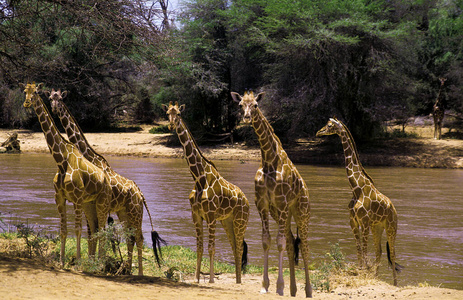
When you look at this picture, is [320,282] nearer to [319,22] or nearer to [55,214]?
[55,214]

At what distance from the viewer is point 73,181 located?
25.4 feet

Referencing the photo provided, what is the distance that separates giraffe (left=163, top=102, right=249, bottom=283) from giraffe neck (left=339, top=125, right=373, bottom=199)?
1974 millimetres

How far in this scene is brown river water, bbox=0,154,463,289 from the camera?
10987 mm

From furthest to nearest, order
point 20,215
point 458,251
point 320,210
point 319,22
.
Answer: point 319,22 < point 320,210 < point 20,215 < point 458,251

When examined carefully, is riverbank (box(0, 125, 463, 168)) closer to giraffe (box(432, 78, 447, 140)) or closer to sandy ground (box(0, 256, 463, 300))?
giraffe (box(432, 78, 447, 140))

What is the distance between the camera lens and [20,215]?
1352cm

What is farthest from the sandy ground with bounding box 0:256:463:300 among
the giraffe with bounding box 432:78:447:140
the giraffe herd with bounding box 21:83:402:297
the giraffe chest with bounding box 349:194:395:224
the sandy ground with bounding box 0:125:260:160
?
the giraffe with bounding box 432:78:447:140

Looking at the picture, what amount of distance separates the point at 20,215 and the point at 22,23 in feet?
18.8

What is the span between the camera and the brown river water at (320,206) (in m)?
11.0

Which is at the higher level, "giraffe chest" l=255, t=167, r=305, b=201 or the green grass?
"giraffe chest" l=255, t=167, r=305, b=201

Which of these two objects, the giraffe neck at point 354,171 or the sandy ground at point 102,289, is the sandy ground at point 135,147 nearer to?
the giraffe neck at point 354,171

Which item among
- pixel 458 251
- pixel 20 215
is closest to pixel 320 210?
pixel 458 251

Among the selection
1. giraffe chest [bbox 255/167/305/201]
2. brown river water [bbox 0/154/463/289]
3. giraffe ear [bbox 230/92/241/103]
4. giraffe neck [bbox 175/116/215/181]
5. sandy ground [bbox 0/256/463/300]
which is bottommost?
brown river water [bbox 0/154/463/289]

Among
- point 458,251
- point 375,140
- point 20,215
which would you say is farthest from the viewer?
point 375,140
